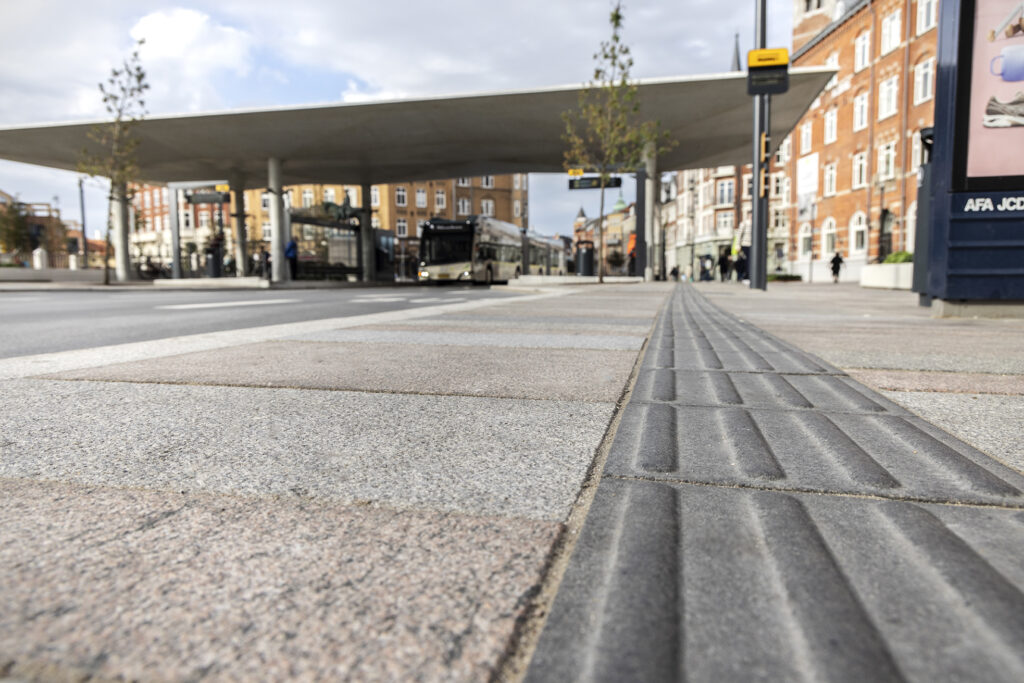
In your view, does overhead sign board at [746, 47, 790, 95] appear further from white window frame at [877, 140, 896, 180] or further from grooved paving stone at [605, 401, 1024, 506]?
white window frame at [877, 140, 896, 180]

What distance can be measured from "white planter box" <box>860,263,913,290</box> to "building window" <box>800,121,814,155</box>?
22105mm

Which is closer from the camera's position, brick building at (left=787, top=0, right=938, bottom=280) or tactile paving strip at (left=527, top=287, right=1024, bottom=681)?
tactile paving strip at (left=527, top=287, right=1024, bottom=681)

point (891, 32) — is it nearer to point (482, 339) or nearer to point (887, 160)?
point (887, 160)

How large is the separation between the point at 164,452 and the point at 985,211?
7.24 metres

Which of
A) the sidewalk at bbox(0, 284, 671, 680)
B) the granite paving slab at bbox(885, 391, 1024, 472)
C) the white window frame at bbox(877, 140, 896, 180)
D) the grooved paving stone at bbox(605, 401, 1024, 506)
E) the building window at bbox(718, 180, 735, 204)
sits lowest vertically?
the granite paving slab at bbox(885, 391, 1024, 472)

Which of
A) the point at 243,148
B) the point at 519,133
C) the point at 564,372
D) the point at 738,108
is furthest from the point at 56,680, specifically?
the point at 243,148

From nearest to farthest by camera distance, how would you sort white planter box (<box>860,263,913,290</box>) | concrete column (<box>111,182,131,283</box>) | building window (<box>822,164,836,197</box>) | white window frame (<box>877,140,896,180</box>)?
white planter box (<box>860,263,913,290</box>) < white window frame (<box>877,140,896,180</box>) < concrete column (<box>111,182,131,283</box>) < building window (<box>822,164,836,197</box>)

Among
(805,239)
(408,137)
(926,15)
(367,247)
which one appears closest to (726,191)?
(805,239)

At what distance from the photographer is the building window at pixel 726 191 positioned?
59.8 m

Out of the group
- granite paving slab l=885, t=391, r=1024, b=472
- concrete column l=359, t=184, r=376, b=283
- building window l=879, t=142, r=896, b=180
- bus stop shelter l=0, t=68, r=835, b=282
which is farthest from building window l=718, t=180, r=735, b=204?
granite paving slab l=885, t=391, r=1024, b=472

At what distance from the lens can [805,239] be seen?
133 ft

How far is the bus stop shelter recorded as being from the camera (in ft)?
74.9

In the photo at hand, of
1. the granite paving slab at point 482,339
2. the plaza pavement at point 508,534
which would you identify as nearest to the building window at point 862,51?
the granite paving slab at point 482,339

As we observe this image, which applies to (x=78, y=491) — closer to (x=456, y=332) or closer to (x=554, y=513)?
(x=554, y=513)
